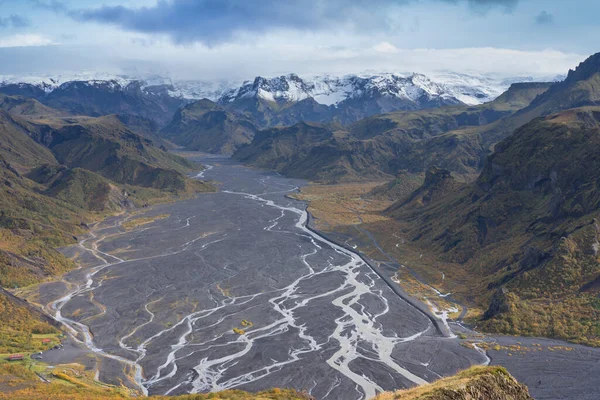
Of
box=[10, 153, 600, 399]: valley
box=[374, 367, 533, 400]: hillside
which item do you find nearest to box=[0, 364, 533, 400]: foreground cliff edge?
box=[374, 367, 533, 400]: hillside

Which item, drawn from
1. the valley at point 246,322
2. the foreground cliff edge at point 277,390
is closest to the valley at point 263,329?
the valley at point 246,322

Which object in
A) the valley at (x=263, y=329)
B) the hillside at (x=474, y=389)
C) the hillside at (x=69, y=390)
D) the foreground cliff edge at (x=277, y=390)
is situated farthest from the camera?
the valley at (x=263, y=329)

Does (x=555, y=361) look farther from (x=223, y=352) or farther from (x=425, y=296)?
(x=223, y=352)

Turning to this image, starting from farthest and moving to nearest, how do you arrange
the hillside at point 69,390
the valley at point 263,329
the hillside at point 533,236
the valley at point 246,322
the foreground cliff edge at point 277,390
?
the hillside at point 533,236
the valley at point 246,322
the valley at point 263,329
the hillside at point 69,390
the foreground cliff edge at point 277,390

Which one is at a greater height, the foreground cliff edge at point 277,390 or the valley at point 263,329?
the foreground cliff edge at point 277,390

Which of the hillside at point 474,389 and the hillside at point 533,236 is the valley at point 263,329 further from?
the hillside at point 474,389

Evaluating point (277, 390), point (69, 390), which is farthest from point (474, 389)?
point (69, 390)

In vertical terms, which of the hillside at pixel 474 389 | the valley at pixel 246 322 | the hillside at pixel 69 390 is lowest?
the valley at pixel 246 322
